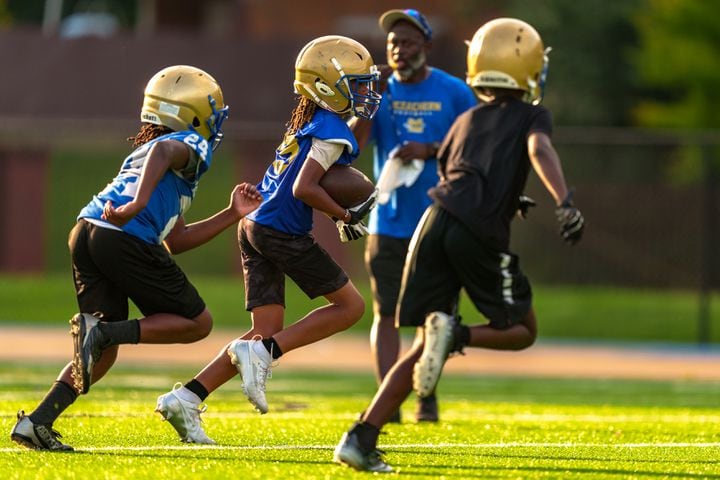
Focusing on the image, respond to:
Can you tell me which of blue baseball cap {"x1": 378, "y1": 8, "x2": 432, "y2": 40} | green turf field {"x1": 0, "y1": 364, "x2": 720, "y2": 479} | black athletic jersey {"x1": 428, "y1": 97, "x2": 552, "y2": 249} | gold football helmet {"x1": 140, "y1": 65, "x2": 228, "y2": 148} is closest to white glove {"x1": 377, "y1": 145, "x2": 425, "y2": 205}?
blue baseball cap {"x1": 378, "y1": 8, "x2": 432, "y2": 40}

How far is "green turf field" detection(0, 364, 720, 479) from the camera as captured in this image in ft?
20.4

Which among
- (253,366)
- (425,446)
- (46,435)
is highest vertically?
(253,366)

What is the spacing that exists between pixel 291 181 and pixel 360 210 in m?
0.40

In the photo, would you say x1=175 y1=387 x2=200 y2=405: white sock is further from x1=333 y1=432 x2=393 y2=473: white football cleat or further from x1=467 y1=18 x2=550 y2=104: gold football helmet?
x1=467 y1=18 x2=550 y2=104: gold football helmet

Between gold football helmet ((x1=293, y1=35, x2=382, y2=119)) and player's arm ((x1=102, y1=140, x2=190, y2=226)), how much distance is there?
2.26ft

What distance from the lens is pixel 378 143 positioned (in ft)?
28.8

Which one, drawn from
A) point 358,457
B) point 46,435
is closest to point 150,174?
point 46,435

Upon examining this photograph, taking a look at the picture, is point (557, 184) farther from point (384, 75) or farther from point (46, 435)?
point (384, 75)

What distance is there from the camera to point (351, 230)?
684cm

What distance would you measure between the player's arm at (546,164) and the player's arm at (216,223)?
1.31 m

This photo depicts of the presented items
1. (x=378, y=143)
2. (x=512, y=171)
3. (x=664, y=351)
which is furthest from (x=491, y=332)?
(x=664, y=351)

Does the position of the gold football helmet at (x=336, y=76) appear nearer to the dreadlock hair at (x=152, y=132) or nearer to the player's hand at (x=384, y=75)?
the dreadlock hair at (x=152, y=132)

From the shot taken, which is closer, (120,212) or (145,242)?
(120,212)

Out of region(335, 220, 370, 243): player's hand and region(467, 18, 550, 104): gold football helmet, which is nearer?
region(467, 18, 550, 104): gold football helmet
